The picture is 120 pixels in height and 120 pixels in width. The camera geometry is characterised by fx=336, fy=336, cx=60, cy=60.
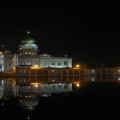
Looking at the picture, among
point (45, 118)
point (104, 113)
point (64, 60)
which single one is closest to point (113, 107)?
point (104, 113)

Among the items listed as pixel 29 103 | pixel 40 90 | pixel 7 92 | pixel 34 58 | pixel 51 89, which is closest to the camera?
pixel 29 103

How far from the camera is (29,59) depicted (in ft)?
241

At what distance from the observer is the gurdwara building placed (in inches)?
2876

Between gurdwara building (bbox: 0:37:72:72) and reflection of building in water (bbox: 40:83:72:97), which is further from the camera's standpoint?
gurdwara building (bbox: 0:37:72:72)

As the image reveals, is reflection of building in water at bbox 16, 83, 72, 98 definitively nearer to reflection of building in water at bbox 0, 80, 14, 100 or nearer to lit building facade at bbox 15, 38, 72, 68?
reflection of building in water at bbox 0, 80, 14, 100

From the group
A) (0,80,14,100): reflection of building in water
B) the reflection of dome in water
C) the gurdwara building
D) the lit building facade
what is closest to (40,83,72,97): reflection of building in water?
(0,80,14,100): reflection of building in water

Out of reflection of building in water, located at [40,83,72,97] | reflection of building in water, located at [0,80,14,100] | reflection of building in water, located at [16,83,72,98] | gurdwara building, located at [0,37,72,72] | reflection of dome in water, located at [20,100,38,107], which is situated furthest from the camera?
gurdwara building, located at [0,37,72,72]

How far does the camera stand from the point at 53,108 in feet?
68.0

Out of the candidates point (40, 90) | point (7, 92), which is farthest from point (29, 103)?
point (40, 90)

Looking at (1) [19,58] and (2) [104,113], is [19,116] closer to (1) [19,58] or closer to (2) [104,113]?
(2) [104,113]

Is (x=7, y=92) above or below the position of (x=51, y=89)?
below

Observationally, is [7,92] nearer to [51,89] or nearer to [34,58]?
[51,89]

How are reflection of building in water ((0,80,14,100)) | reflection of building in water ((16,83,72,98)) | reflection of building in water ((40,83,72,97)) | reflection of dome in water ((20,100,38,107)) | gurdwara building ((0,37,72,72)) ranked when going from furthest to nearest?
gurdwara building ((0,37,72,72)) → reflection of building in water ((40,83,72,97)) → reflection of building in water ((16,83,72,98)) → reflection of building in water ((0,80,14,100)) → reflection of dome in water ((20,100,38,107))

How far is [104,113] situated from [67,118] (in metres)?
2.58
